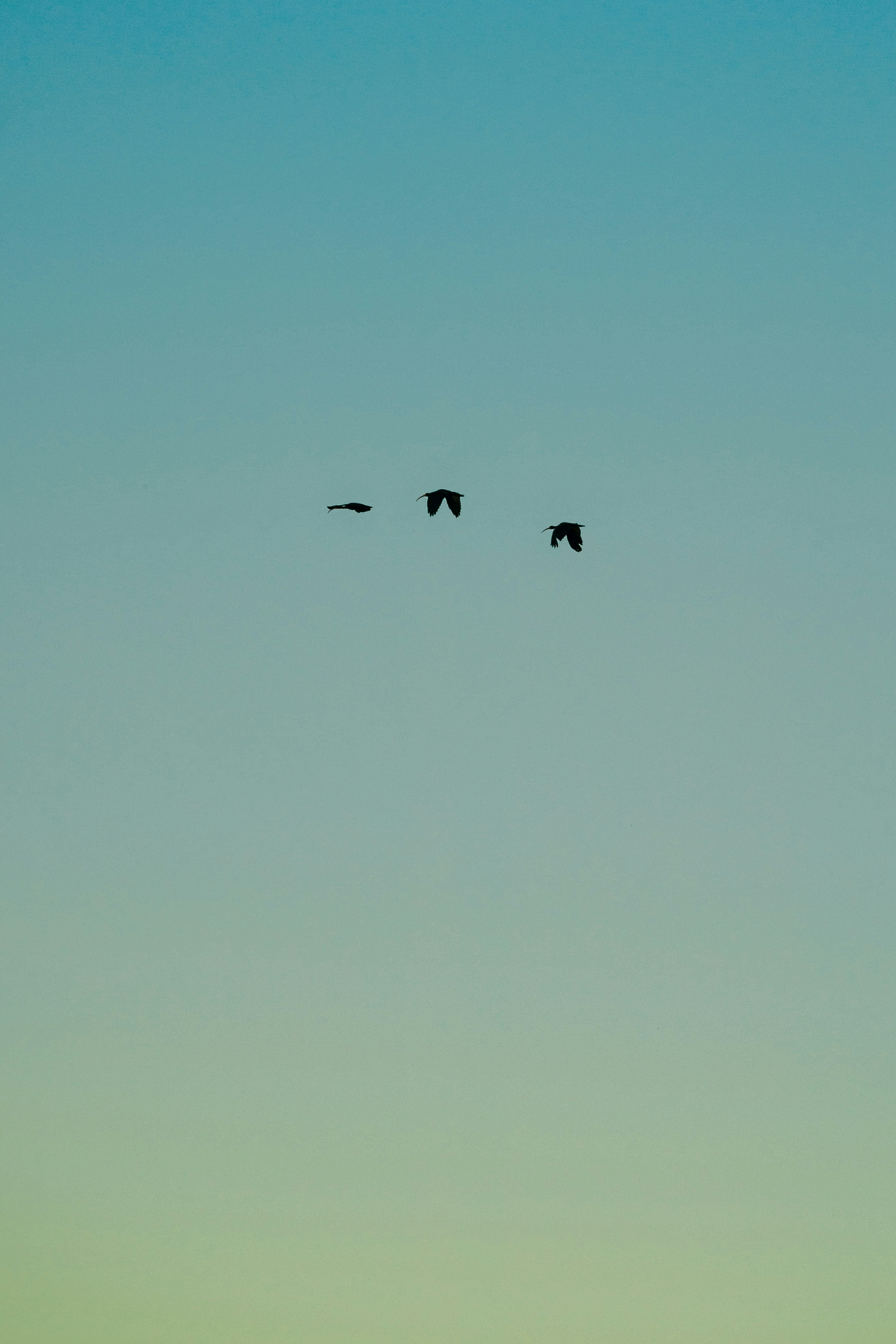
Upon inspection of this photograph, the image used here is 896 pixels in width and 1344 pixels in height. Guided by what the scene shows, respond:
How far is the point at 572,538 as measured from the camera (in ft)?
195

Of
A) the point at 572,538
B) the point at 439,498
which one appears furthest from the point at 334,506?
the point at 572,538

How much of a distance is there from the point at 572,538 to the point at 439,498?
13.0ft

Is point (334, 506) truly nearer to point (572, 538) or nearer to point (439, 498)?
point (439, 498)

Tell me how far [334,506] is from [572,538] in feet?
22.3

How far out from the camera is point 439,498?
5881 centimetres

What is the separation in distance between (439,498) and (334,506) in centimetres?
304

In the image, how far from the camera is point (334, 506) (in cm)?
5950
